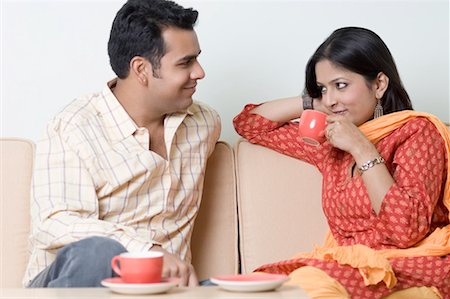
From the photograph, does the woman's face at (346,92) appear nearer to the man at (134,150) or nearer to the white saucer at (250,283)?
the man at (134,150)

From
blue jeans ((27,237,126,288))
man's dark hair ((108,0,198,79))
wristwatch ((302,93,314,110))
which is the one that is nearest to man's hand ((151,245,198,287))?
blue jeans ((27,237,126,288))

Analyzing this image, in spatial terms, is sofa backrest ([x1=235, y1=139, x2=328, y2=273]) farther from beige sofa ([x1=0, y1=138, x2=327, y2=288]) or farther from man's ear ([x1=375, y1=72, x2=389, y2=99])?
man's ear ([x1=375, y1=72, x2=389, y2=99])

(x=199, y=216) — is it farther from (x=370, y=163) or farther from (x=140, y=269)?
(x=140, y=269)

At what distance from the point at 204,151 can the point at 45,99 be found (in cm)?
72

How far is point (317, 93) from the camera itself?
2.48 meters

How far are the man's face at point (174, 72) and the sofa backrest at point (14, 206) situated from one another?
1.50 feet

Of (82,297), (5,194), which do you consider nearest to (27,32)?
(5,194)

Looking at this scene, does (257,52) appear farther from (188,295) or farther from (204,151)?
(188,295)

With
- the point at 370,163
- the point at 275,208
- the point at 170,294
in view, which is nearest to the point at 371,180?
the point at 370,163

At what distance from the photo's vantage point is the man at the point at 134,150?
83.7 inches

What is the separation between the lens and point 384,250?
2186 mm

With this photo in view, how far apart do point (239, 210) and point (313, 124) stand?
40 cm

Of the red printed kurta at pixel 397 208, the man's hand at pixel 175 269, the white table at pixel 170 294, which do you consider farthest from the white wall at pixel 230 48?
the white table at pixel 170 294

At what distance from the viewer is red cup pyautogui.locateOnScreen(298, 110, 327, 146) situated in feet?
7.45
